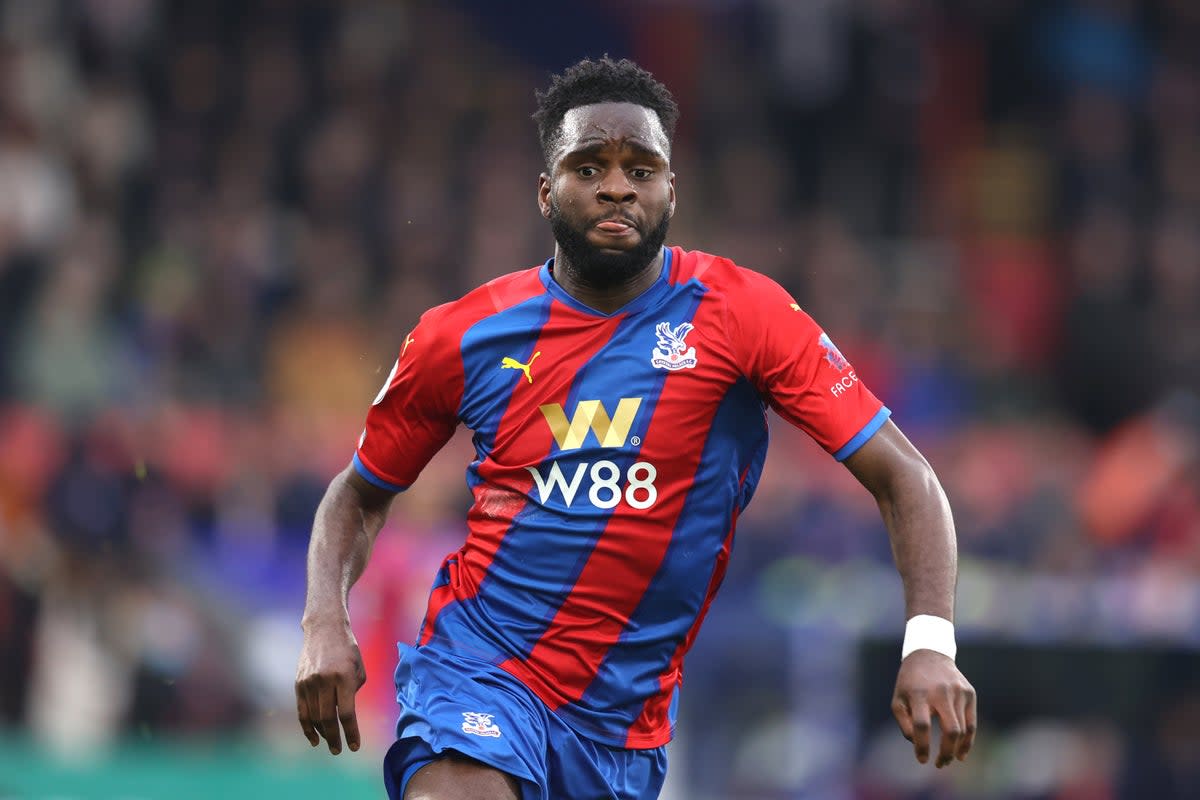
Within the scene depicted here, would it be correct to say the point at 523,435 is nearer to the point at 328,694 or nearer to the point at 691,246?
the point at 328,694

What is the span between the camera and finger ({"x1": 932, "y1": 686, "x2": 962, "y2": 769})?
13.6 ft

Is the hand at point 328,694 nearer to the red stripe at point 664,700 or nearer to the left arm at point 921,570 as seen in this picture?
the red stripe at point 664,700

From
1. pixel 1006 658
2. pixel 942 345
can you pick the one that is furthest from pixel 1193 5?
pixel 1006 658

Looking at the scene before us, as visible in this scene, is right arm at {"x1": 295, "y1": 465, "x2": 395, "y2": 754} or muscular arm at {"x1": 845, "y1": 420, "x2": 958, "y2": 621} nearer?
muscular arm at {"x1": 845, "y1": 420, "x2": 958, "y2": 621}

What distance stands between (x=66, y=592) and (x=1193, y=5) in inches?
410

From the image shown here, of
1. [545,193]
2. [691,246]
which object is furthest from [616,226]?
[691,246]

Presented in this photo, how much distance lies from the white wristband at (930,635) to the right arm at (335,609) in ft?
4.21

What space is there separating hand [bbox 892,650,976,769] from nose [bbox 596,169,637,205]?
1.30 metres

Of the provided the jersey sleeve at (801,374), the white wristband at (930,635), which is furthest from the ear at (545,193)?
the white wristband at (930,635)

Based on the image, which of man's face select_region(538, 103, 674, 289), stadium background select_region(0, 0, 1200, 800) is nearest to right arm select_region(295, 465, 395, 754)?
man's face select_region(538, 103, 674, 289)

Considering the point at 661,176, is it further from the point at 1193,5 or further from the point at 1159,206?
the point at 1193,5

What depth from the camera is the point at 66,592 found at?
35.1 ft

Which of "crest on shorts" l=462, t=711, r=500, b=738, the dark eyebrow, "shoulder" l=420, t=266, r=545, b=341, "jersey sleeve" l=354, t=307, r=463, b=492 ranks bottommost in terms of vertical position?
"crest on shorts" l=462, t=711, r=500, b=738

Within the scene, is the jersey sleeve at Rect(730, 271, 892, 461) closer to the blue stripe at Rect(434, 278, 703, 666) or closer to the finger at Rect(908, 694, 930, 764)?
the blue stripe at Rect(434, 278, 703, 666)
